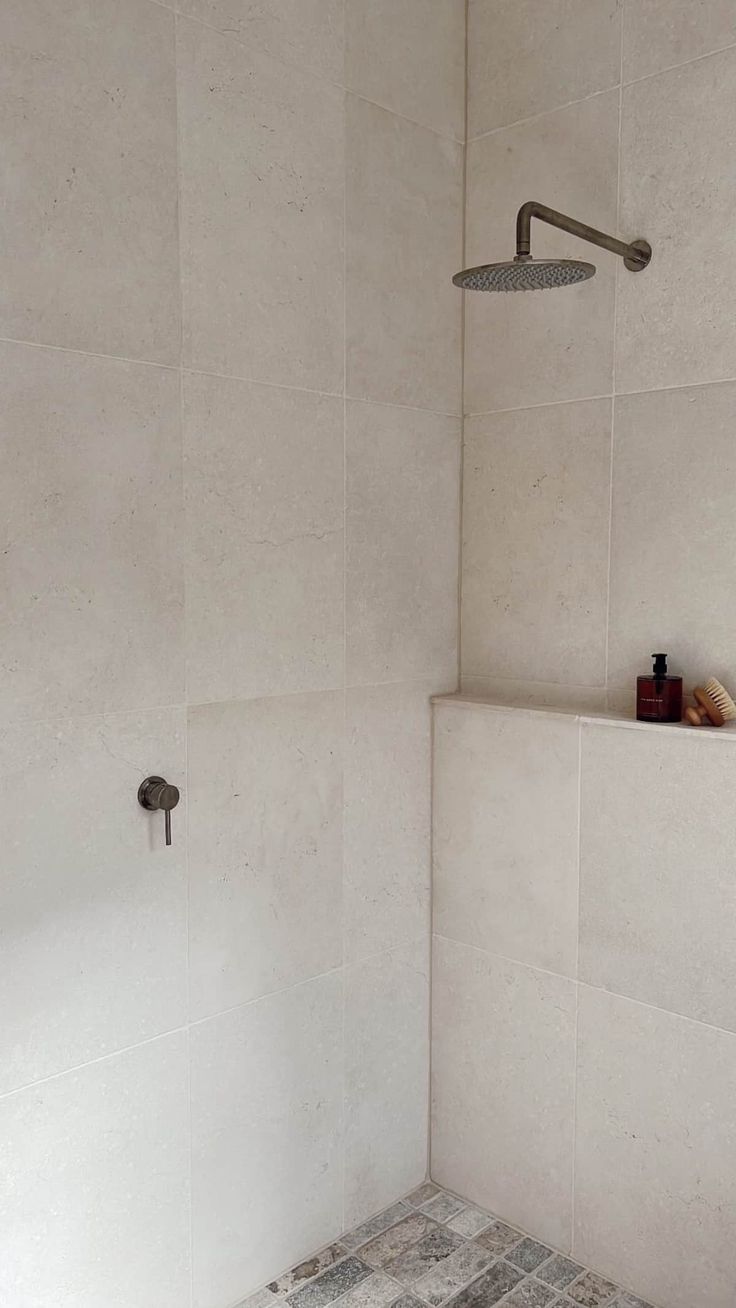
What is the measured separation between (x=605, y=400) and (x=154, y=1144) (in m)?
1.37

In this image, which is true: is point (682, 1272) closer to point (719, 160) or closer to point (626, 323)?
point (626, 323)

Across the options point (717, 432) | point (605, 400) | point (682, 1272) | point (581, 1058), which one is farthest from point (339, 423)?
point (682, 1272)

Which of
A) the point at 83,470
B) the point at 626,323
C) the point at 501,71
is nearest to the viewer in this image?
the point at 83,470

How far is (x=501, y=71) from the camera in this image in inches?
72.1

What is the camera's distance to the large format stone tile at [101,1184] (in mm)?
1318

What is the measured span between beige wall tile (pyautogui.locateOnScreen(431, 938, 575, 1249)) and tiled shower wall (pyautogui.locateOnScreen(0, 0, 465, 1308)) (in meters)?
0.06

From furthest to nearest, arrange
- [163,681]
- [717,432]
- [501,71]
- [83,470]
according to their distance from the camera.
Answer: [501,71]
[717,432]
[163,681]
[83,470]

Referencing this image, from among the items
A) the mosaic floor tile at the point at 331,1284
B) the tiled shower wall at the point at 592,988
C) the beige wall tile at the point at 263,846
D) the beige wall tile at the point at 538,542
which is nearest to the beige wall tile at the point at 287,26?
the beige wall tile at the point at 538,542

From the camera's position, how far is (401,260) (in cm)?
178

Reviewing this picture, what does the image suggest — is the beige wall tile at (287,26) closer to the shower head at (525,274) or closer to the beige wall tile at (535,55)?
the beige wall tile at (535,55)

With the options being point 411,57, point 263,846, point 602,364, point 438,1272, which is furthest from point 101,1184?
point 411,57

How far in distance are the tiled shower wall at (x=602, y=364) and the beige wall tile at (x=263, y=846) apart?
0.42m

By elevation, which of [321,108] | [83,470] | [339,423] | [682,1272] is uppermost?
[321,108]

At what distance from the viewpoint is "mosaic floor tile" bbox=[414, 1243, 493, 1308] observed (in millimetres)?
1621
